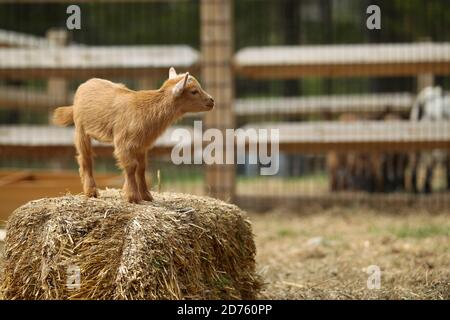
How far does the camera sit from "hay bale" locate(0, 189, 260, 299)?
266cm

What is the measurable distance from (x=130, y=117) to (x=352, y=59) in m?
3.62

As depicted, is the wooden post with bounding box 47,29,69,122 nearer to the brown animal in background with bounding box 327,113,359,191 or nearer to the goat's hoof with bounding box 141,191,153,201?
the brown animal in background with bounding box 327,113,359,191

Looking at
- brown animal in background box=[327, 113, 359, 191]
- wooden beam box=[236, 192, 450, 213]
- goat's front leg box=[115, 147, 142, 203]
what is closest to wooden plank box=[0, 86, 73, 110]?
wooden beam box=[236, 192, 450, 213]

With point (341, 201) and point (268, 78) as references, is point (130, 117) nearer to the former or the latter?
point (341, 201)

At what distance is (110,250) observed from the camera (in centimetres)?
271

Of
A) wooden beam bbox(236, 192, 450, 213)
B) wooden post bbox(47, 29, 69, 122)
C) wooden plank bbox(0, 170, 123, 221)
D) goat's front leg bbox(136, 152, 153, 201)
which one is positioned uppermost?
wooden post bbox(47, 29, 69, 122)

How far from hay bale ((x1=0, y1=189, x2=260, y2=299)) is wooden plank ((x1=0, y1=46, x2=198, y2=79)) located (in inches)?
130

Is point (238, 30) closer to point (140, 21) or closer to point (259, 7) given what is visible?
point (259, 7)

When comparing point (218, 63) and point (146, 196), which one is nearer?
point (146, 196)

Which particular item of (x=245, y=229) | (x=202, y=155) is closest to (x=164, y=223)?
(x=245, y=229)

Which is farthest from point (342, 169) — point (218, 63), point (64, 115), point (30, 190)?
point (64, 115)

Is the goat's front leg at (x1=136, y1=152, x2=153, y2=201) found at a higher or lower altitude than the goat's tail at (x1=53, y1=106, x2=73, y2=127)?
lower

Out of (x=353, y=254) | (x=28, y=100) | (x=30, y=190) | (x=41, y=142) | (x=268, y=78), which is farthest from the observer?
(x=28, y=100)
